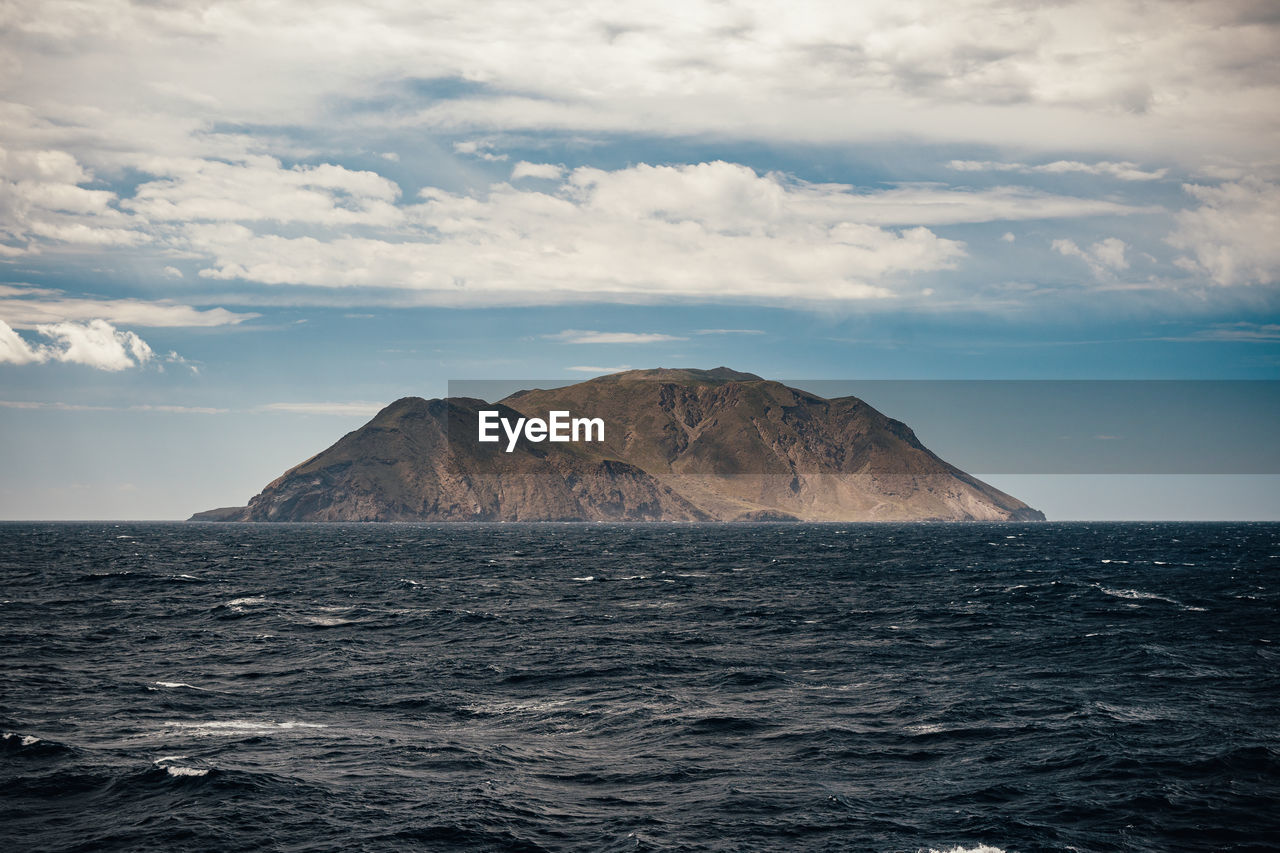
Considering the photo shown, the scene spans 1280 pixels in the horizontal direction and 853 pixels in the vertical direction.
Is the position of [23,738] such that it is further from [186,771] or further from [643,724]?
[643,724]

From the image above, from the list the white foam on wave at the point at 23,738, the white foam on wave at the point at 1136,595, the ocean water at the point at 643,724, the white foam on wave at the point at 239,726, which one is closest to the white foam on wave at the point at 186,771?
the ocean water at the point at 643,724

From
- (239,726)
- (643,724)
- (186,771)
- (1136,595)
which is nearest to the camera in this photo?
(186,771)

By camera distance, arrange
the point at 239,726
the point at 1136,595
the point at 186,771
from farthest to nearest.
→ the point at 1136,595, the point at 239,726, the point at 186,771

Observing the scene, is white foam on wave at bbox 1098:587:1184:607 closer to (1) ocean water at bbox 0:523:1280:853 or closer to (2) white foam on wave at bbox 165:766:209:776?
(1) ocean water at bbox 0:523:1280:853

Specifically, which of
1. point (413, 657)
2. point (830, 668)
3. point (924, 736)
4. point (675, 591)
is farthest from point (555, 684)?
point (675, 591)

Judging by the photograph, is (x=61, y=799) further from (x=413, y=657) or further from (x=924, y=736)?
(x=924, y=736)

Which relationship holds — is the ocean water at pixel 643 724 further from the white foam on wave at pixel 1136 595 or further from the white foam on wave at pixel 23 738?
the white foam on wave at pixel 1136 595

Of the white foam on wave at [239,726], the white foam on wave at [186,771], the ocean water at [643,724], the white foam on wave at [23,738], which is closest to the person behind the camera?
the ocean water at [643,724]

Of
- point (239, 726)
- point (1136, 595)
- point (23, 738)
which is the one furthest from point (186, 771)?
point (1136, 595)

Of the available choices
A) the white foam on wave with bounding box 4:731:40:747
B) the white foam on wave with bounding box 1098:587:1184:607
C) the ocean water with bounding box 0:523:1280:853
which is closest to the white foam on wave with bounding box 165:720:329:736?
the ocean water with bounding box 0:523:1280:853
